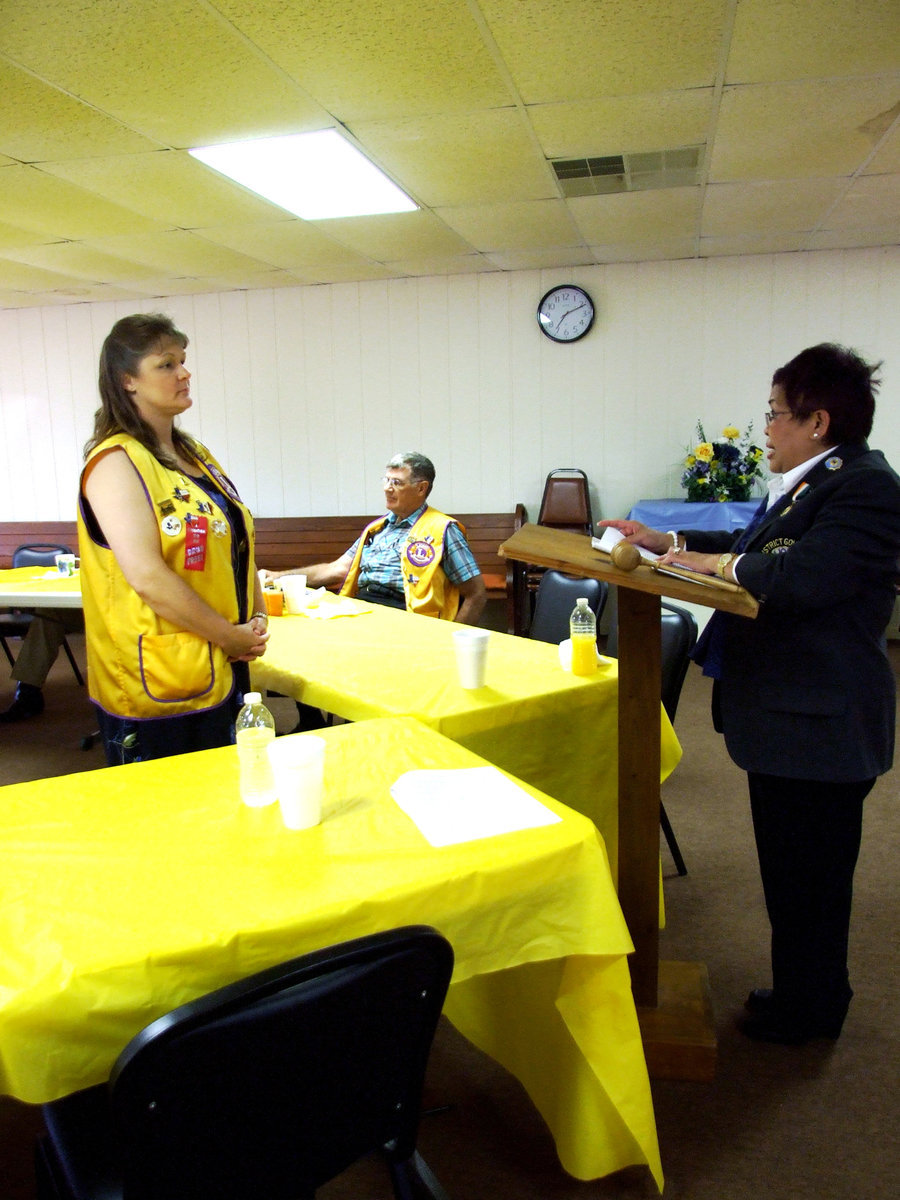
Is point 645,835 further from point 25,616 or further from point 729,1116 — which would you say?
Result: point 25,616

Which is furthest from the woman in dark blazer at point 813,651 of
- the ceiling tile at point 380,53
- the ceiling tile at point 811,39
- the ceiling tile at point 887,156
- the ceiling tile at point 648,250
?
the ceiling tile at point 648,250

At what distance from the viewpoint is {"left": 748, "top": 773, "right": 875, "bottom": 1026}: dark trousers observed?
1.88m

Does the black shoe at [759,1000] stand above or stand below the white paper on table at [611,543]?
below

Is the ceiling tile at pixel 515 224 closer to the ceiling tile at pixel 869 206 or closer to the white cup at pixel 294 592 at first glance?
the ceiling tile at pixel 869 206

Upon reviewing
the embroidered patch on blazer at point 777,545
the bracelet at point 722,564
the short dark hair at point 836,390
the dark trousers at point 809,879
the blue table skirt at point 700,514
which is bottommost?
the dark trousers at point 809,879

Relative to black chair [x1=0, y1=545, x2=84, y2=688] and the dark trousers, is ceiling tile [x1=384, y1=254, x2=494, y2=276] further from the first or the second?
the dark trousers

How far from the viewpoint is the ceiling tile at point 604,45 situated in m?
2.49

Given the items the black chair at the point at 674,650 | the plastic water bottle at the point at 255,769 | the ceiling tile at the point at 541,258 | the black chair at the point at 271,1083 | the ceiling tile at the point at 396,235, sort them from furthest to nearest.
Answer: the ceiling tile at the point at 541,258 → the ceiling tile at the point at 396,235 → the black chair at the point at 674,650 → the plastic water bottle at the point at 255,769 → the black chair at the point at 271,1083

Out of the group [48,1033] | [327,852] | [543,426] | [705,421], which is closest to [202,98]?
[327,852]

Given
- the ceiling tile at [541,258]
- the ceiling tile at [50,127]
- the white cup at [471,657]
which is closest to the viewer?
the white cup at [471,657]

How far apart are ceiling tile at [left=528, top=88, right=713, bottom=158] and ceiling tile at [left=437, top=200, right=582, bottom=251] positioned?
0.84m

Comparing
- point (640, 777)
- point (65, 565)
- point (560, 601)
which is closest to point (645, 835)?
point (640, 777)

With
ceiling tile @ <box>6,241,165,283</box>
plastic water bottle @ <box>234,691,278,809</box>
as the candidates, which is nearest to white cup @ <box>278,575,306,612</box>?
plastic water bottle @ <box>234,691,278,809</box>

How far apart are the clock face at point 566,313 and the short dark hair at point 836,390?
4579 mm
